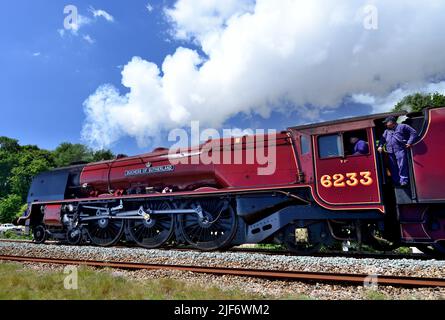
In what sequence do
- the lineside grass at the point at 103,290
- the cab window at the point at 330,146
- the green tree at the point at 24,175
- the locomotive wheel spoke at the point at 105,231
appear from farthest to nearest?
1. the green tree at the point at 24,175
2. the locomotive wheel spoke at the point at 105,231
3. the cab window at the point at 330,146
4. the lineside grass at the point at 103,290

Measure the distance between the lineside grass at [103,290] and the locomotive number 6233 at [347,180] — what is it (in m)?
3.57

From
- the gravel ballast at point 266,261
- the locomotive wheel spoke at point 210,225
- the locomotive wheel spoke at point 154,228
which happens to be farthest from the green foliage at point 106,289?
the locomotive wheel spoke at point 154,228

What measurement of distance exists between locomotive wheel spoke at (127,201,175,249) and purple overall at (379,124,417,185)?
636 cm

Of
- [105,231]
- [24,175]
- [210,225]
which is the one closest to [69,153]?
[24,175]

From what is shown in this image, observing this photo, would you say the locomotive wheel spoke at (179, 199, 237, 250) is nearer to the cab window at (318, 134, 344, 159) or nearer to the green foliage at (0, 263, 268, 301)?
the cab window at (318, 134, 344, 159)

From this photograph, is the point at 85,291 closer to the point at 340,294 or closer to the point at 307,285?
the point at 307,285

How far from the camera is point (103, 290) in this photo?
5.43 metres

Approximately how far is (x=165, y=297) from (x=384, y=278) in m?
3.69

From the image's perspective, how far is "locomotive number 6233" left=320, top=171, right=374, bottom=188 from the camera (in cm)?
720

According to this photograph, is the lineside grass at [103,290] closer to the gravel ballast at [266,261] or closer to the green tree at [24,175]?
the gravel ballast at [266,261]

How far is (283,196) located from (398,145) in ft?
9.43

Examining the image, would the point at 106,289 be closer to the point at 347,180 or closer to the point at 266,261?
the point at 266,261

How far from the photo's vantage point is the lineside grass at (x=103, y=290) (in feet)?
16.3
